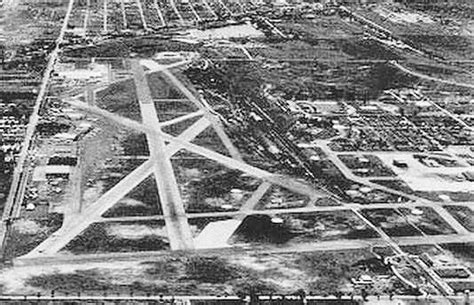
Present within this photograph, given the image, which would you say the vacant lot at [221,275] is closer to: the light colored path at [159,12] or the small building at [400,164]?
the small building at [400,164]

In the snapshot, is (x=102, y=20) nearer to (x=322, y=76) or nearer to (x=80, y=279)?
(x=322, y=76)

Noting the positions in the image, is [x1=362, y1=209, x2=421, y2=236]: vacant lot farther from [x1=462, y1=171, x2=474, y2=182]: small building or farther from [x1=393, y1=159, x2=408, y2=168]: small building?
[x1=462, y1=171, x2=474, y2=182]: small building

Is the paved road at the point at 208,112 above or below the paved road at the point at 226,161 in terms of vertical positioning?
below

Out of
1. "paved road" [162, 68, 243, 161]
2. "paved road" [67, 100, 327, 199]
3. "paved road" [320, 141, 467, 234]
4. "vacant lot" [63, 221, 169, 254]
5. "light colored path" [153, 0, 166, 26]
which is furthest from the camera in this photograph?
"light colored path" [153, 0, 166, 26]

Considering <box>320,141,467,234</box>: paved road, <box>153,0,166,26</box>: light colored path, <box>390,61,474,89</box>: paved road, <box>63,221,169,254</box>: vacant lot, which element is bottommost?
<box>390,61,474,89</box>: paved road

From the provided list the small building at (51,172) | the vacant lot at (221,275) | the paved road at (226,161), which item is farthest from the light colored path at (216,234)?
the small building at (51,172)

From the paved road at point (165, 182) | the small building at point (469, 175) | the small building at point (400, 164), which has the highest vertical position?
the paved road at point (165, 182)

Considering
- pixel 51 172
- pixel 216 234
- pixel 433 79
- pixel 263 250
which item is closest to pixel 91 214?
pixel 51 172

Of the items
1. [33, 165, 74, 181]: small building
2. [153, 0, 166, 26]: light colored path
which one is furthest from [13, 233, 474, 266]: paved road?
[153, 0, 166, 26]: light colored path

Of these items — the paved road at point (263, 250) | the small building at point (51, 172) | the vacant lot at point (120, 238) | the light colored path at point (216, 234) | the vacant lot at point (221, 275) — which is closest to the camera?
the vacant lot at point (221, 275)
